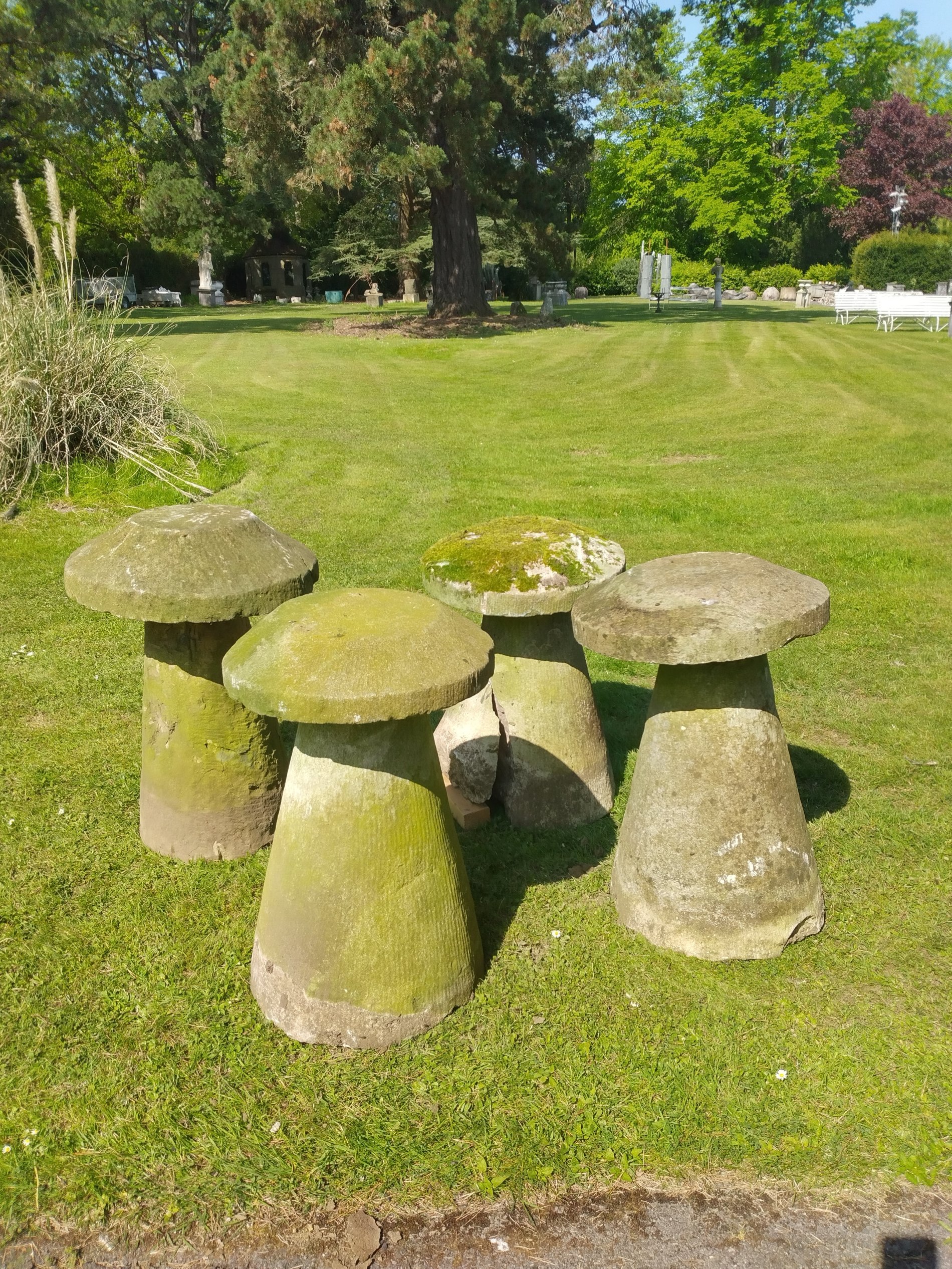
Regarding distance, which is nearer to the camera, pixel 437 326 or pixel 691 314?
pixel 437 326

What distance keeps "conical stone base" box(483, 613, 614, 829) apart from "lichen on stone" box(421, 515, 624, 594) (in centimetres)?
28

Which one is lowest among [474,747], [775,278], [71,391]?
[474,747]

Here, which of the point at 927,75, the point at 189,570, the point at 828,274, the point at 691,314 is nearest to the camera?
the point at 189,570

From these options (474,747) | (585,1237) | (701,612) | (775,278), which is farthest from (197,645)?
(775,278)

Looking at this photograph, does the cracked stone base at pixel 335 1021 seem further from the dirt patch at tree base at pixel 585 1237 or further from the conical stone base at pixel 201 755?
the conical stone base at pixel 201 755

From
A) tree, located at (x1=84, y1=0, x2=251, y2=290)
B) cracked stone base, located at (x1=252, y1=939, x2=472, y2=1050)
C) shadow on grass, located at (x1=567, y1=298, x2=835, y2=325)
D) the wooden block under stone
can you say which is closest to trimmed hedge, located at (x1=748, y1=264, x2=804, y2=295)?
shadow on grass, located at (x1=567, y1=298, x2=835, y2=325)

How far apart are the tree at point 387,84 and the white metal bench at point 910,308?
11.0m

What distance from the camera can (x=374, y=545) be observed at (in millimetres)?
8859

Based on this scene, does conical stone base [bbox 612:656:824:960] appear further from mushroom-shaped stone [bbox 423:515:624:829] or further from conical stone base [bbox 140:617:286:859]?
conical stone base [bbox 140:617:286:859]

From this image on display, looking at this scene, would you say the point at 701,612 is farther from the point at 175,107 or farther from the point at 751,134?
the point at 751,134

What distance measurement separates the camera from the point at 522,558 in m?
4.39

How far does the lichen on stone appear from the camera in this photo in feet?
14.0

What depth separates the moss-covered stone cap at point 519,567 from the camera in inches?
165

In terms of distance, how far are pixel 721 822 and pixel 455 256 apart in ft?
77.6
